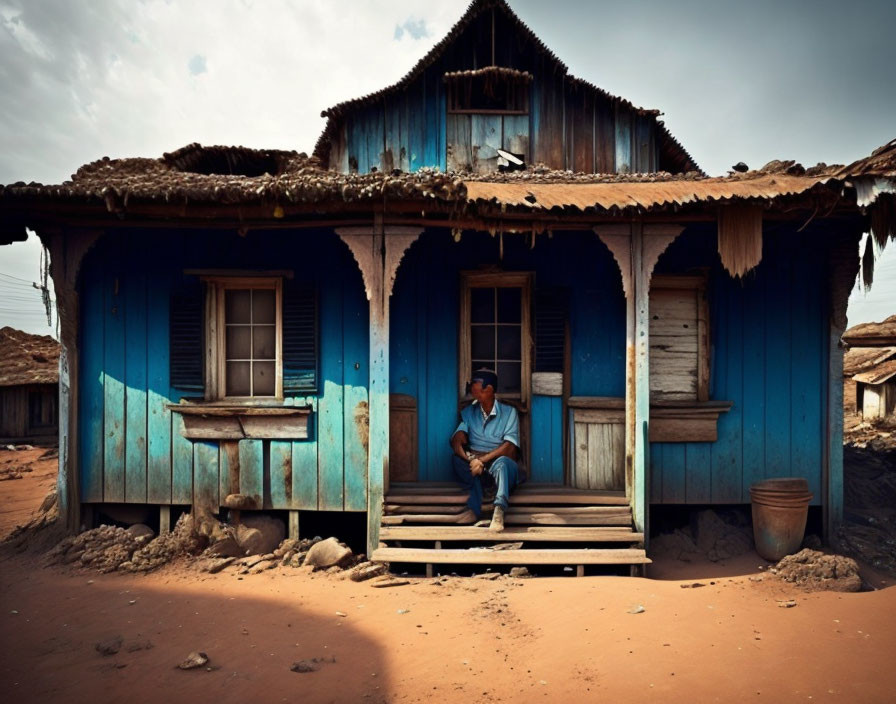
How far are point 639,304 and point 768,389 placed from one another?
2095 millimetres

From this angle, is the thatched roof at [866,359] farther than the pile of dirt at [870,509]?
Yes

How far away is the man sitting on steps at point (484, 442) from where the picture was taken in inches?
233

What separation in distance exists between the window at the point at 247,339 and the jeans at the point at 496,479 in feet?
8.08

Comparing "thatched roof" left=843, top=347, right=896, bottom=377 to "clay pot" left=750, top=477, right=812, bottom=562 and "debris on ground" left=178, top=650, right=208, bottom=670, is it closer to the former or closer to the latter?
"clay pot" left=750, top=477, right=812, bottom=562

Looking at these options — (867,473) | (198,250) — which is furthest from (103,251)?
(867,473)

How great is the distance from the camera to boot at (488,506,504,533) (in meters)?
5.62

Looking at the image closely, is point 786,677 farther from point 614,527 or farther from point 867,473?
point 867,473

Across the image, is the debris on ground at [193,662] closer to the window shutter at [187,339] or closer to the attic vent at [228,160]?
the window shutter at [187,339]

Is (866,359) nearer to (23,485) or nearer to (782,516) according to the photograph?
(782,516)

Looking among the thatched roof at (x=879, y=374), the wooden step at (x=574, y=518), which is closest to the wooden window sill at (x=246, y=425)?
the wooden step at (x=574, y=518)

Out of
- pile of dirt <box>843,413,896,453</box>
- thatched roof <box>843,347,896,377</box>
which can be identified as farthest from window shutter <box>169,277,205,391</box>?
thatched roof <box>843,347,896,377</box>

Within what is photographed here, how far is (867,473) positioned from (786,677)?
6733 millimetres

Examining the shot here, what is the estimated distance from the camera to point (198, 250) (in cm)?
662

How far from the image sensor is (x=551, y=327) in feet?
21.9
